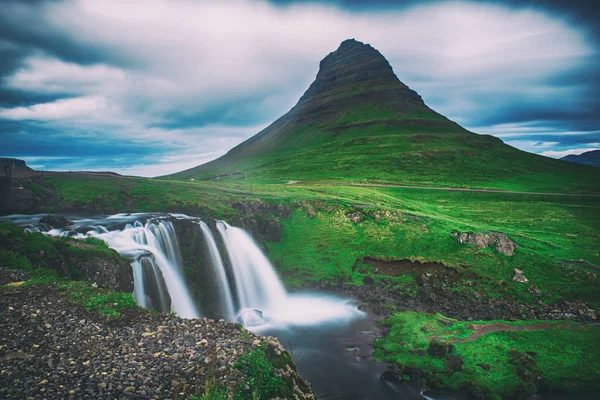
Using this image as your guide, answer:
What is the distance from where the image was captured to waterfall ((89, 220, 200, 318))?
1022 inches

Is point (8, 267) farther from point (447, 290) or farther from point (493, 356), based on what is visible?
point (447, 290)

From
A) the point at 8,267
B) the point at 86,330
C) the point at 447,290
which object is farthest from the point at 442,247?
the point at 8,267

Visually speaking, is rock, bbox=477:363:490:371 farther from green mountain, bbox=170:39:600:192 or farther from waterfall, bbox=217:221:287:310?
green mountain, bbox=170:39:600:192

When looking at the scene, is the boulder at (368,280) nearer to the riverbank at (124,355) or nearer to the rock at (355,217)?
the rock at (355,217)

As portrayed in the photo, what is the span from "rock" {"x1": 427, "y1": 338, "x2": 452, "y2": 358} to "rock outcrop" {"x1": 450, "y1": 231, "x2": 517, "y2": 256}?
2157 cm

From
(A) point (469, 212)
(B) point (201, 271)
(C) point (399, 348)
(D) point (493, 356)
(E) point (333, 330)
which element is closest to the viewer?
(D) point (493, 356)

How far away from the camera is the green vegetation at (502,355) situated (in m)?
19.0

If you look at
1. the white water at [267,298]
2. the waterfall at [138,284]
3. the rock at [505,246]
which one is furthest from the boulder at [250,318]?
the rock at [505,246]

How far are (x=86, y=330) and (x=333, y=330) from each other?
19.6 m

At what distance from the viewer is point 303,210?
166ft

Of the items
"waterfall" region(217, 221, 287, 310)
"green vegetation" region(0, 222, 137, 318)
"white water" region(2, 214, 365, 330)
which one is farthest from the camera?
"waterfall" region(217, 221, 287, 310)

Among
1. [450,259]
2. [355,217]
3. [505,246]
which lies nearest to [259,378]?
[450,259]

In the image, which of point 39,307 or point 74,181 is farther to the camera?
point 74,181

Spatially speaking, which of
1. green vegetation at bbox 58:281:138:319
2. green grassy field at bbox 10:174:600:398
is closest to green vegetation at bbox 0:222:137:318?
green vegetation at bbox 58:281:138:319
